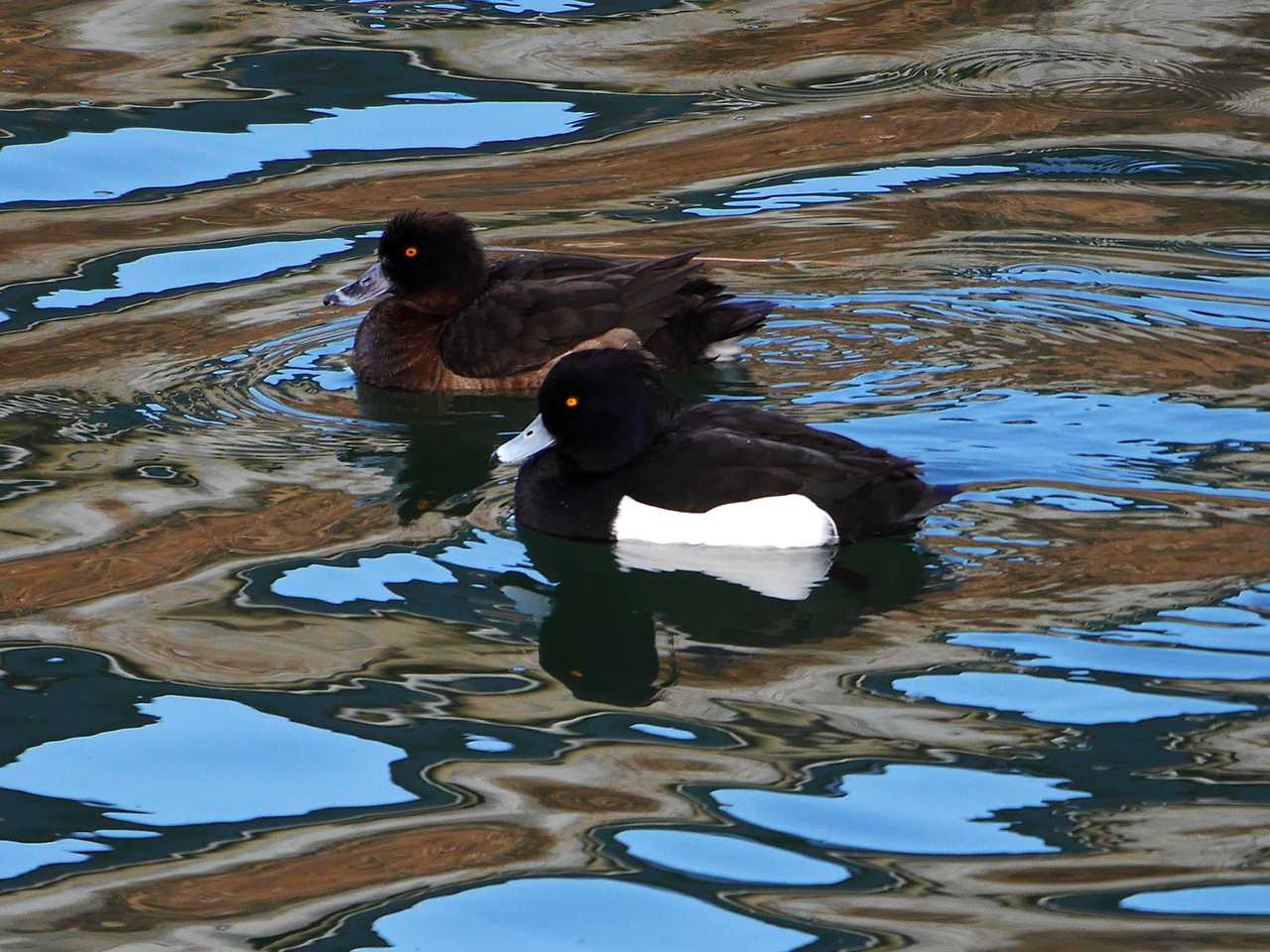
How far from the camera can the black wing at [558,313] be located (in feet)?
31.0

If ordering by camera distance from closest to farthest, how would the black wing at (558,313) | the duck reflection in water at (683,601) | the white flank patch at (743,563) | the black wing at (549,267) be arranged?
the duck reflection in water at (683,601)
the white flank patch at (743,563)
the black wing at (558,313)
the black wing at (549,267)

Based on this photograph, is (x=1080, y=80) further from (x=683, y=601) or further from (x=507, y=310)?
(x=683, y=601)

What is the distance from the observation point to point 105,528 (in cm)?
786

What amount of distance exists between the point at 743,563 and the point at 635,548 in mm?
411

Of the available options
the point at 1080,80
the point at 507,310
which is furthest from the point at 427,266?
the point at 1080,80

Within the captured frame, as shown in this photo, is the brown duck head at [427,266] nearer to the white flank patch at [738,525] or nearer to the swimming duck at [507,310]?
the swimming duck at [507,310]

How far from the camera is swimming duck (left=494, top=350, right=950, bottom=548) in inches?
288

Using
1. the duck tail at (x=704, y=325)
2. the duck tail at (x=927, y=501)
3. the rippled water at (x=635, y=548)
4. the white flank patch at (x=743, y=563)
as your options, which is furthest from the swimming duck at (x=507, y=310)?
the duck tail at (x=927, y=501)

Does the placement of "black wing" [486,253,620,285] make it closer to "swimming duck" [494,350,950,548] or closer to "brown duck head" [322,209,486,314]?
"brown duck head" [322,209,486,314]

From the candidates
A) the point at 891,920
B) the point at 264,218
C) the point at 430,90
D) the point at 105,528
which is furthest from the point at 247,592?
the point at 430,90

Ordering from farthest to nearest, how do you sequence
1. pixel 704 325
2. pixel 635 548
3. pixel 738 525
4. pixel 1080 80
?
1. pixel 1080 80
2. pixel 704 325
3. pixel 635 548
4. pixel 738 525

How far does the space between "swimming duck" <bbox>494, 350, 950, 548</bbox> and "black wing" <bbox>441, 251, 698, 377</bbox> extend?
1591 mm

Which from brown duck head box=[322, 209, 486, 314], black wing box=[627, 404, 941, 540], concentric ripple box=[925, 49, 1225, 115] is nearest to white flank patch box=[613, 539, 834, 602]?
black wing box=[627, 404, 941, 540]

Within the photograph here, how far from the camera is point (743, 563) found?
24.2ft
